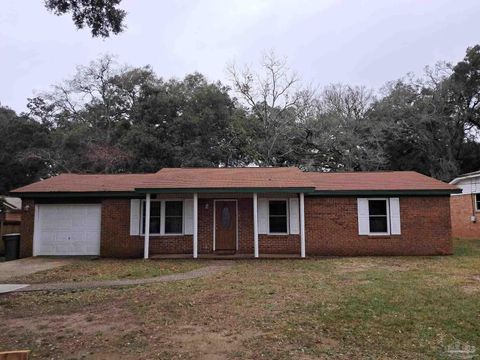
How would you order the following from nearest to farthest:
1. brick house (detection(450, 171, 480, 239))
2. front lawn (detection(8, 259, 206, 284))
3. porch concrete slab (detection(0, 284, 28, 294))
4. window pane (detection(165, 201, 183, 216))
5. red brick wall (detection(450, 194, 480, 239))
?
porch concrete slab (detection(0, 284, 28, 294)) → front lawn (detection(8, 259, 206, 284)) → window pane (detection(165, 201, 183, 216)) → brick house (detection(450, 171, 480, 239)) → red brick wall (detection(450, 194, 480, 239))

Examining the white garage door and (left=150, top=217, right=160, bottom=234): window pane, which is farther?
the white garage door

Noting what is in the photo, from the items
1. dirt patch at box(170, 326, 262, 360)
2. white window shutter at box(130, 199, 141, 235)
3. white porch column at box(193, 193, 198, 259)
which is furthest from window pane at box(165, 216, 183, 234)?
dirt patch at box(170, 326, 262, 360)

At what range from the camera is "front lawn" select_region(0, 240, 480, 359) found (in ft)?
17.0

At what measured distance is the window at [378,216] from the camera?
614 inches

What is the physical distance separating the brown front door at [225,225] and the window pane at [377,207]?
5.21 meters

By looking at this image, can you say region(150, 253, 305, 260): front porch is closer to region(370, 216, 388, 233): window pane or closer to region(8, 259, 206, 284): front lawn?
region(8, 259, 206, 284): front lawn

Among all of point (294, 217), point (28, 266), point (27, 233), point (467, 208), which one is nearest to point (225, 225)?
point (294, 217)

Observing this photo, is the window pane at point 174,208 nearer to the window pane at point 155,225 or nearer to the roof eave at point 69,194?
the window pane at point 155,225

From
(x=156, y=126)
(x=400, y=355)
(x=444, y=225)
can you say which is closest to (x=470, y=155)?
(x=444, y=225)

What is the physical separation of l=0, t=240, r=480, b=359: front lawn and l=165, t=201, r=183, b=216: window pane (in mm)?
5708

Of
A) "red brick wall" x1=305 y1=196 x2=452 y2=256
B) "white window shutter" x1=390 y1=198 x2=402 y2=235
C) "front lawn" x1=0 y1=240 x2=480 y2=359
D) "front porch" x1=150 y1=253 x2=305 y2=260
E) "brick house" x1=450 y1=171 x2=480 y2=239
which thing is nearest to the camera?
"front lawn" x1=0 y1=240 x2=480 y2=359

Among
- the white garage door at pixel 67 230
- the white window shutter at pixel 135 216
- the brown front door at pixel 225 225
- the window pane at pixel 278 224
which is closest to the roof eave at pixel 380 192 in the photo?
the window pane at pixel 278 224

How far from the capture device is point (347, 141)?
1208 inches

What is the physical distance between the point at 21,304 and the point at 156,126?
2226 cm
